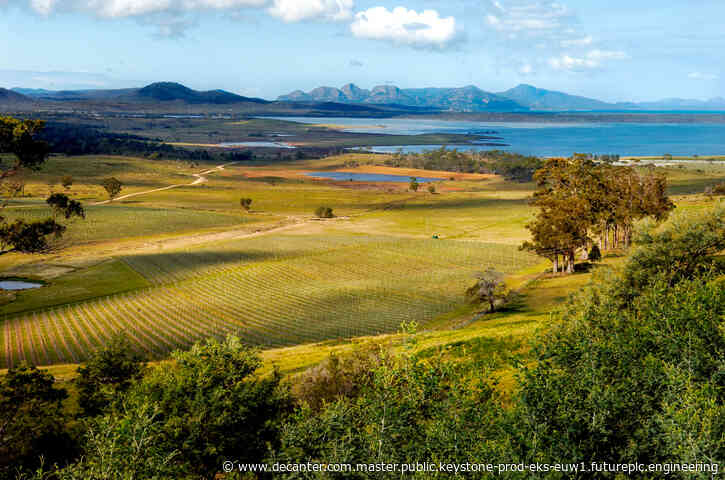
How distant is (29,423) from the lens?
88.1ft

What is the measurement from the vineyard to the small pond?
12829 mm

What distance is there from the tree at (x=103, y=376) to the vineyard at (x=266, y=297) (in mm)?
19661

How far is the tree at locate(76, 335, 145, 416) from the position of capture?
3381cm

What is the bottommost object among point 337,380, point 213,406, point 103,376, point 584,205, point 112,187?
point 103,376

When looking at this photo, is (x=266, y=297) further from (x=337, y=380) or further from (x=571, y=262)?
(x=337, y=380)

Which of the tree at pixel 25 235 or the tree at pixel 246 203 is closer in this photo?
the tree at pixel 25 235

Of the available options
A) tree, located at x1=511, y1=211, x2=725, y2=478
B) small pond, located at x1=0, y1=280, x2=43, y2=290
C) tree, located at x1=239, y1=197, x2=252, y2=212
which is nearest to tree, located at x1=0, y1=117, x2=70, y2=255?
tree, located at x1=511, y1=211, x2=725, y2=478

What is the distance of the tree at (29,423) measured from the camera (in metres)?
24.8

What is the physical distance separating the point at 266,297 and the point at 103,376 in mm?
40962

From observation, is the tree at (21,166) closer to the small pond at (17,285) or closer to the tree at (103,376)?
the tree at (103,376)

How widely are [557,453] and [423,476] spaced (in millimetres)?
5792

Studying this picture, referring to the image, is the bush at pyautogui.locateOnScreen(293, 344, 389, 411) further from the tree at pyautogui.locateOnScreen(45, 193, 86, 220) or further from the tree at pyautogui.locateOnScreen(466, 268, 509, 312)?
the tree at pyautogui.locateOnScreen(466, 268, 509, 312)

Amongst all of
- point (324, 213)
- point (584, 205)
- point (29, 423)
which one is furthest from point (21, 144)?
point (324, 213)

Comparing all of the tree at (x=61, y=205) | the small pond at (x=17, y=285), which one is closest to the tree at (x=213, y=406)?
the tree at (x=61, y=205)
